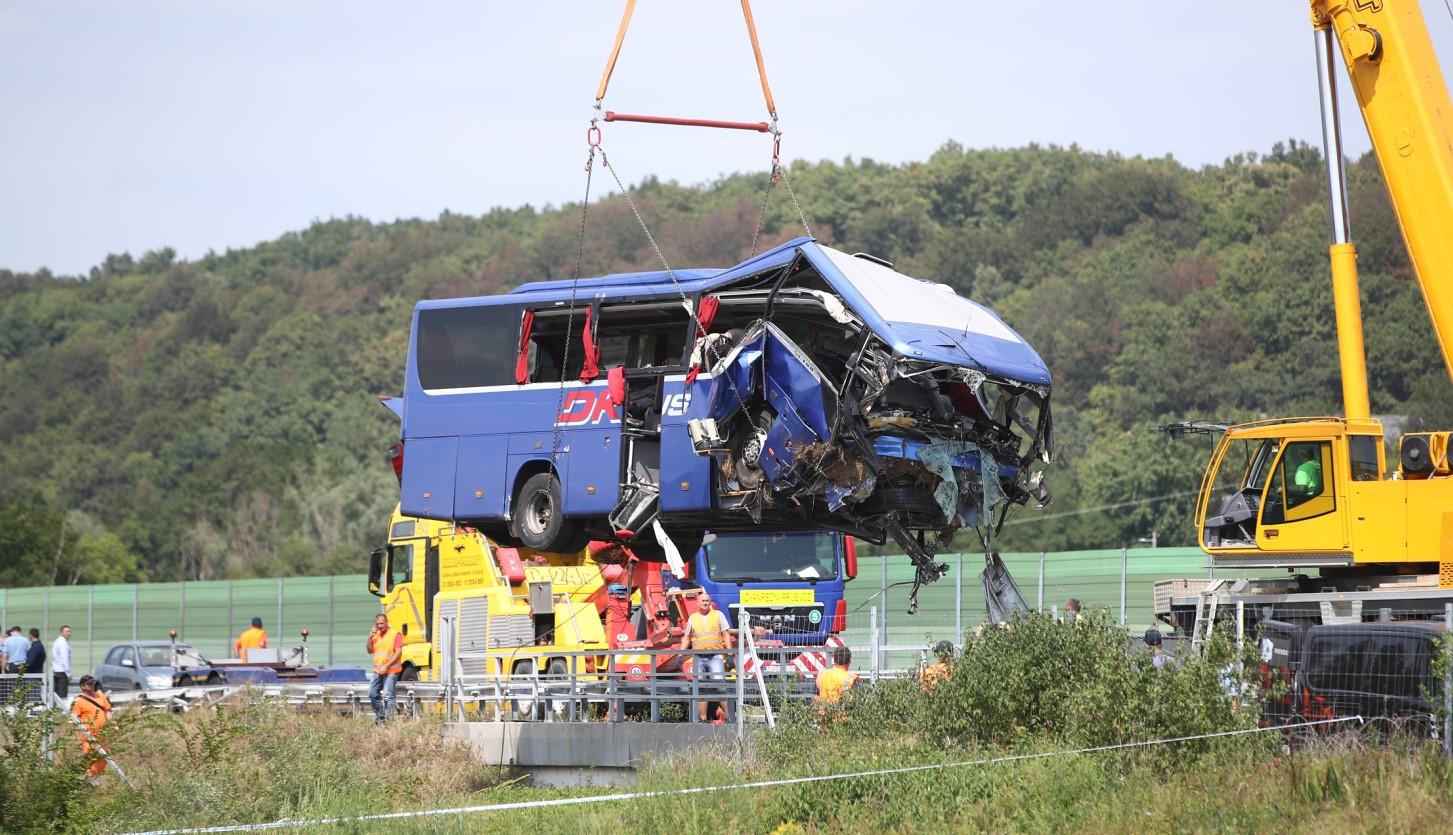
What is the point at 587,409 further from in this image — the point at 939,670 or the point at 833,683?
the point at 939,670

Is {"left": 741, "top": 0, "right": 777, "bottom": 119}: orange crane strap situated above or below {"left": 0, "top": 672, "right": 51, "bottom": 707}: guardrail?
above

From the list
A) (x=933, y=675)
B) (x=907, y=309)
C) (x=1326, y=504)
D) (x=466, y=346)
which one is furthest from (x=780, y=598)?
(x=907, y=309)

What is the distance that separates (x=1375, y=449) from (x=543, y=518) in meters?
9.61

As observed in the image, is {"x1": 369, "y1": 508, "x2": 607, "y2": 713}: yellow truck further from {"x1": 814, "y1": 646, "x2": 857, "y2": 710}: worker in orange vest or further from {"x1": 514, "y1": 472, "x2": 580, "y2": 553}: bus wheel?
{"x1": 814, "y1": 646, "x2": 857, "y2": 710}: worker in orange vest

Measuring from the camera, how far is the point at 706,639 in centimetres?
2086

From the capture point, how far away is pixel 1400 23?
20391 mm

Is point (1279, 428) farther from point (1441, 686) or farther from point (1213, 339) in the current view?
point (1213, 339)

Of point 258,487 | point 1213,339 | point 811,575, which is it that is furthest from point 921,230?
point 811,575

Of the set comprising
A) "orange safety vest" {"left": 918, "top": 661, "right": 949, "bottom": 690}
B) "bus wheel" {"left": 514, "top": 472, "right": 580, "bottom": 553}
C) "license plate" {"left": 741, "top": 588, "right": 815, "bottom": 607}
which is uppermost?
"bus wheel" {"left": 514, "top": 472, "right": 580, "bottom": 553}

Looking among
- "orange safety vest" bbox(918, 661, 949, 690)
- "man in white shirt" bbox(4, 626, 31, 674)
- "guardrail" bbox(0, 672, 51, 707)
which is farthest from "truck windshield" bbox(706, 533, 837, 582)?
"man in white shirt" bbox(4, 626, 31, 674)

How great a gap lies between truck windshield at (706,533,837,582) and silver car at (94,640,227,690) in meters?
11.2

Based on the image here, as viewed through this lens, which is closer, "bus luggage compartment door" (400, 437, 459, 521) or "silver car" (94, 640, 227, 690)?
"bus luggage compartment door" (400, 437, 459, 521)

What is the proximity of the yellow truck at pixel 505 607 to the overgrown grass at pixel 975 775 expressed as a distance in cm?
368

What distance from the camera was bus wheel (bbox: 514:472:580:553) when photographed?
2042cm
